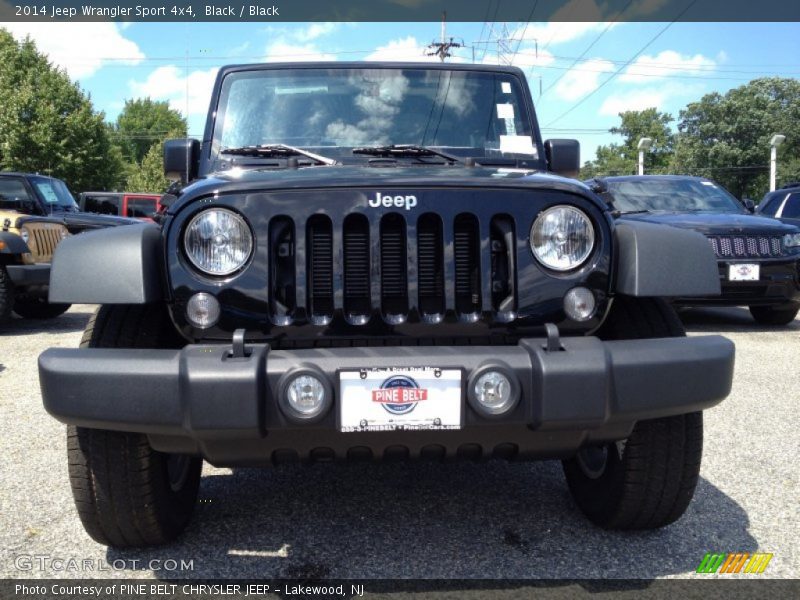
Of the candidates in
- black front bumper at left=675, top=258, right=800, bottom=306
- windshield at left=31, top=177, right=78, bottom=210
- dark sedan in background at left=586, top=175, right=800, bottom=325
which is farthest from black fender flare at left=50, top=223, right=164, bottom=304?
windshield at left=31, top=177, right=78, bottom=210

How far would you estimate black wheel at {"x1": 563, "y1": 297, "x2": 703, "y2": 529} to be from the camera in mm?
2545

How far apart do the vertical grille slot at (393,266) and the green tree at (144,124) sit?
77111 mm

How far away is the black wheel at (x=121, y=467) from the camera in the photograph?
240cm

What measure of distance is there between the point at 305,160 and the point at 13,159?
31585mm

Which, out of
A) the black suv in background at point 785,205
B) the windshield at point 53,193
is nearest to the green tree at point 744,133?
the black suv in background at point 785,205

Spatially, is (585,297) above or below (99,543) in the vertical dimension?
above

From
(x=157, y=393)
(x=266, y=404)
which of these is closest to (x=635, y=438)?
(x=266, y=404)

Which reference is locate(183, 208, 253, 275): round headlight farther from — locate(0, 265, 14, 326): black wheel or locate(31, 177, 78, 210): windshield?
locate(31, 177, 78, 210): windshield

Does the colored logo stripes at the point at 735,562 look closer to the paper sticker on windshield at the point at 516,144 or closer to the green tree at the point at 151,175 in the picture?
the paper sticker on windshield at the point at 516,144

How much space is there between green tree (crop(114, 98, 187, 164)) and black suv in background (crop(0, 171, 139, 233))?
6792cm

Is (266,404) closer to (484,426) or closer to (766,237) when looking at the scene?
(484,426)

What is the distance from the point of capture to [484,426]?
2.13 meters

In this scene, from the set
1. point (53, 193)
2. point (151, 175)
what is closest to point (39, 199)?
point (53, 193)

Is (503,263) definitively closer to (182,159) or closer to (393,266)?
(393,266)
